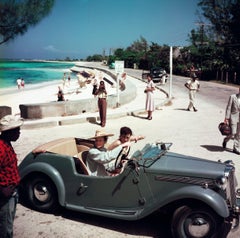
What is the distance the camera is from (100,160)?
5.02 m

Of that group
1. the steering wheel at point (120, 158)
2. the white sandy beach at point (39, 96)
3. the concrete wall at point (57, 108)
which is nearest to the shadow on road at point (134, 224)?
the steering wheel at point (120, 158)

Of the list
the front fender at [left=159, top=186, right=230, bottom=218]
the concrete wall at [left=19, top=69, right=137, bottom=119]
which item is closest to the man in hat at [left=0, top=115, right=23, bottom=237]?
the front fender at [left=159, top=186, right=230, bottom=218]

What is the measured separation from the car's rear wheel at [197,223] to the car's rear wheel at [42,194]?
1.88 metres

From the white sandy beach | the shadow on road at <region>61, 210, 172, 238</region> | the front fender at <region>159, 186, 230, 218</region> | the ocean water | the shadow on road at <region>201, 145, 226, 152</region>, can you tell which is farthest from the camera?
the ocean water

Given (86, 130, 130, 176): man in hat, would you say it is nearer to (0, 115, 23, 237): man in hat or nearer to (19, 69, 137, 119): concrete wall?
(0, 115, 23, 237): man in hat

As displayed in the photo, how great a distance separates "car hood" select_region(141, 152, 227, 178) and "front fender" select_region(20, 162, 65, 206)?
129 cm

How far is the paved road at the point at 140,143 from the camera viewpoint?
486 centimetres

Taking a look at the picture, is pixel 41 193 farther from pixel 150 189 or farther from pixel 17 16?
pixel 17 16

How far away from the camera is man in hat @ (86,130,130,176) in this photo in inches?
196

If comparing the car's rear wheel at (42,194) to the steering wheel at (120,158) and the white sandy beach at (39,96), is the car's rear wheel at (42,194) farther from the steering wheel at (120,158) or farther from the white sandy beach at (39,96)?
the white sandy beach at (39,96)

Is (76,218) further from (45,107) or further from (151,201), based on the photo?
(45,107)

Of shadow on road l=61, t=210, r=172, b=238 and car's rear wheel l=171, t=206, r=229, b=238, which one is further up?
car's rear wheel l=171, t=206, r=229, b=238

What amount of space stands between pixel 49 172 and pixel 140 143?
190 inches

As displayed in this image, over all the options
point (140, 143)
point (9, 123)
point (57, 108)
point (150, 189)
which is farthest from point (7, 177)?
point (57, 108)
